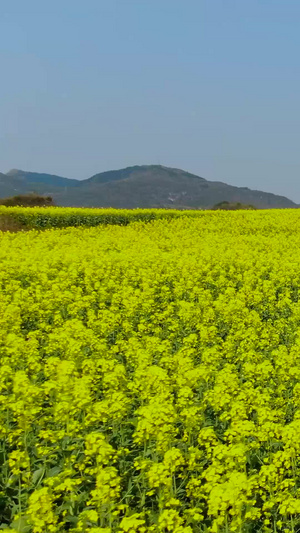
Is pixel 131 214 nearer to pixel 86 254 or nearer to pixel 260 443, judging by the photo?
pixel 86 254

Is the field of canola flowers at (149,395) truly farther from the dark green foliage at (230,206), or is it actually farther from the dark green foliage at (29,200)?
the dark green foliage at (230,206)

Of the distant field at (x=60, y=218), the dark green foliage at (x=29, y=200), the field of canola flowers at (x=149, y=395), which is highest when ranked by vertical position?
the dark green foliage at (x=29, y=200)

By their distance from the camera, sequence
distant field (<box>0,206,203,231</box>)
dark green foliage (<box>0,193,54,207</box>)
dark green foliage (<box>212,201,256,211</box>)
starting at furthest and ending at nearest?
dark green foliage (<box>212,201,256,211</box>), dark green foliage (<box>0,193,54,207</box>), distant field (<box>0,206,203,231</box>)

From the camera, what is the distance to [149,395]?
21.7ft

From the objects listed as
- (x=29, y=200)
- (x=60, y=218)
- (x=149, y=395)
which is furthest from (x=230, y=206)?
(x=149, y=395)

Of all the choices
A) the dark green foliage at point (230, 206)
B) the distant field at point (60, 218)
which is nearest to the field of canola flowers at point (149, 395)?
the distant field at point (60, 218)

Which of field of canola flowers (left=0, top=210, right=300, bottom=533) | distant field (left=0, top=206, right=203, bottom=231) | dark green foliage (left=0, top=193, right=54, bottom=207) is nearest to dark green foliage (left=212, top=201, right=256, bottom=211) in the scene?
dark green foliage (left=0, top=193, right=54, bottom=207)

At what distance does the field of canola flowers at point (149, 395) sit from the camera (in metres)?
4.81

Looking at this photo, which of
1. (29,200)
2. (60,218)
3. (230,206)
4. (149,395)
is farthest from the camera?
(230,206)

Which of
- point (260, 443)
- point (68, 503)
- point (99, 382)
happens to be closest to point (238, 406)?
point (260, 443)

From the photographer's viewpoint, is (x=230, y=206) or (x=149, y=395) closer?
(x=149, y=395)

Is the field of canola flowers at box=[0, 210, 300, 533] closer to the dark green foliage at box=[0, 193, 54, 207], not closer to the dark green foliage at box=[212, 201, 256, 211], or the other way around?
the dark green foliage at box=[0, 193, 54, 207]

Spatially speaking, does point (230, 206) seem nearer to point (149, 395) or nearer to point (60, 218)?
point (60, 218)

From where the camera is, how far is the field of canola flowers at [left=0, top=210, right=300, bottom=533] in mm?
4809
